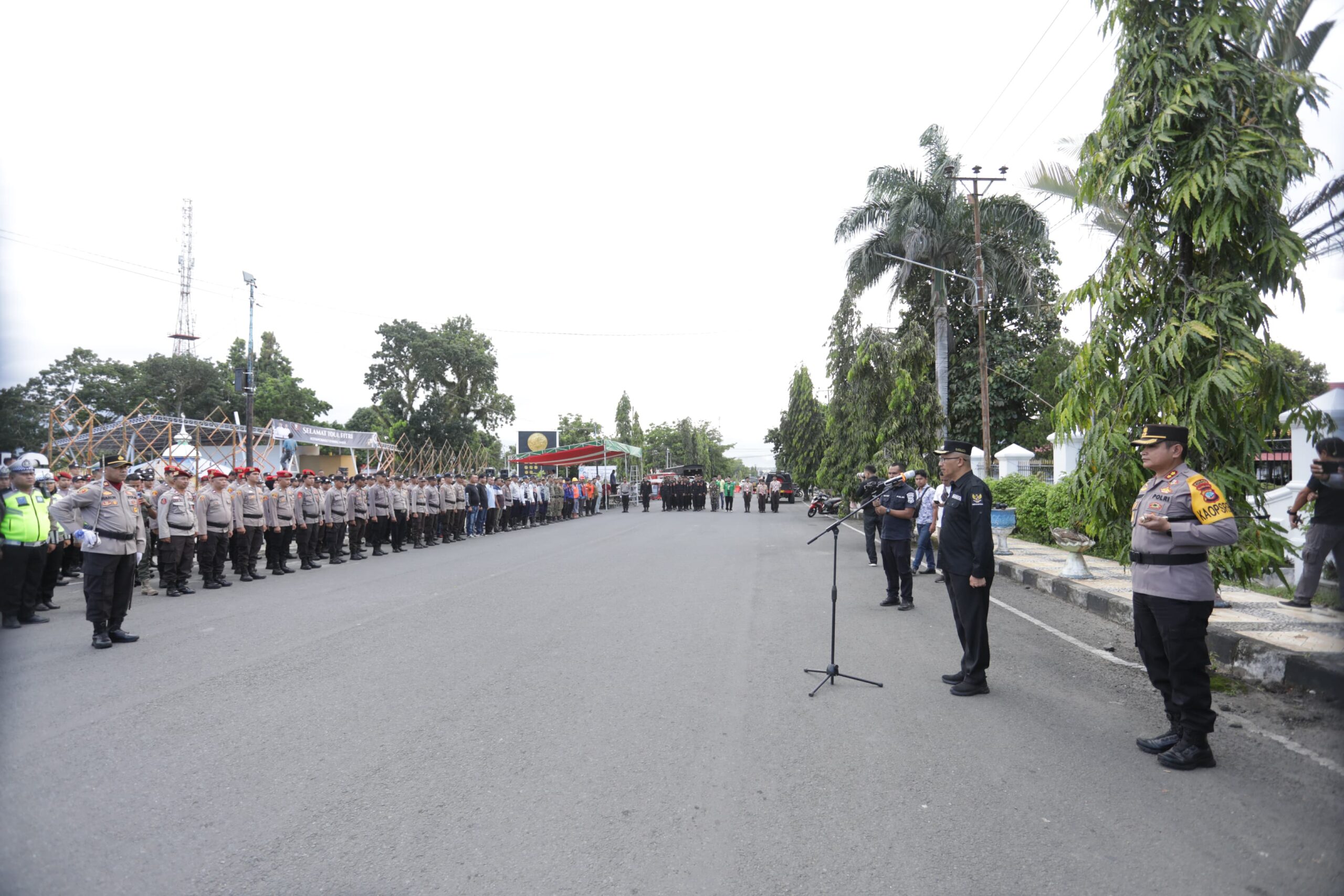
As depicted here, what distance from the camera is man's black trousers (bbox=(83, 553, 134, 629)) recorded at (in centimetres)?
769

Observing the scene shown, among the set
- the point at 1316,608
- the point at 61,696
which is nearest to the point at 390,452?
the point at 61,696

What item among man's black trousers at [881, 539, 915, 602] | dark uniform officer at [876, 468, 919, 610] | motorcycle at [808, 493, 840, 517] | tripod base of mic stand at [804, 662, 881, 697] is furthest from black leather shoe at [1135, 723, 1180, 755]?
motorcycle at [808, 493, 840, 517]

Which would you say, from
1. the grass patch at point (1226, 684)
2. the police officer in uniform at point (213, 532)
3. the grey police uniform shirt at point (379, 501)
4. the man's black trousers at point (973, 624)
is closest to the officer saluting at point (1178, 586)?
the man's black trousers at point (973, 624)

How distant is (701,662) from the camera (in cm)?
661

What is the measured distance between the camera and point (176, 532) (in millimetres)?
11586

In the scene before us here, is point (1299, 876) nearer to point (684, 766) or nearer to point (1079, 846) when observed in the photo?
point (1079, 846)

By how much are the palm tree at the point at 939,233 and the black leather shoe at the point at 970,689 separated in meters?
18.9

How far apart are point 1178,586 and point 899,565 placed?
4984mm

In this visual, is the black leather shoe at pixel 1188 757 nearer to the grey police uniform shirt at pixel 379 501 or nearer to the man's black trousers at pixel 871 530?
the man's black trousers at pixel 871 530

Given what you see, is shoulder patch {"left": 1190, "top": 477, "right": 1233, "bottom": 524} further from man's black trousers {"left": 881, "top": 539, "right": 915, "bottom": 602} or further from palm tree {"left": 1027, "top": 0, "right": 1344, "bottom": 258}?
man's black trousers {"left": 881, "top": 539, "right": 915, "bottom": 602}

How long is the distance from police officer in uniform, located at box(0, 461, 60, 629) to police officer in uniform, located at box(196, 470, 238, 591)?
250 cm

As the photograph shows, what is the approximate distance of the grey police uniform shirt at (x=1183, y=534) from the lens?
14.3ft

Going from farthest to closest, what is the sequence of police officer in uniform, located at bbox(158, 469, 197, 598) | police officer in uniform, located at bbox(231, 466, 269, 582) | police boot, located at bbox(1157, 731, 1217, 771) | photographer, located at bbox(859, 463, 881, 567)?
police officer in uniform, located at bbox(231, 466, 269, 582) → photographer, located at bbox(859, 463, 881, 567) → police officer in uniform, located at bbox(158, 469, 197, 598) → police boot, located at bbox(1157, 731, 1217, 771)

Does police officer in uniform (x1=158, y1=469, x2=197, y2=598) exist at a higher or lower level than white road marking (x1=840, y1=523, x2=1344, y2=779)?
higher
